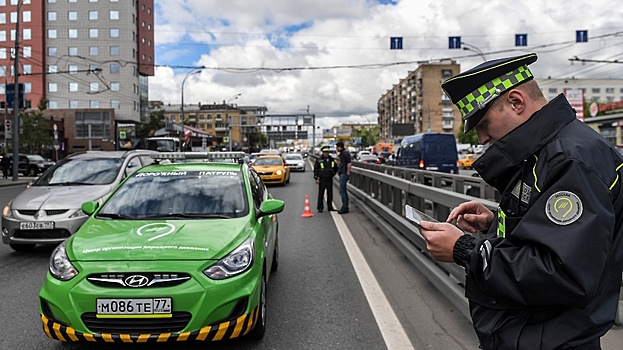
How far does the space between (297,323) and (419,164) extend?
72.1ft

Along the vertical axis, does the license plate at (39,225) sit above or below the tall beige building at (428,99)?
below

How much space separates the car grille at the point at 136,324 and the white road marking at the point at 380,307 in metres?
1.61

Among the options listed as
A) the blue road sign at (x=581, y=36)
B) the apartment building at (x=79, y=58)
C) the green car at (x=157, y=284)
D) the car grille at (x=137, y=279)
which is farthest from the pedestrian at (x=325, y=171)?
the apartment building at (x=79, y=58)

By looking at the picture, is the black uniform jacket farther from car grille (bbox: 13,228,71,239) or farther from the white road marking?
car grille (bbox: 13,228,71,239)

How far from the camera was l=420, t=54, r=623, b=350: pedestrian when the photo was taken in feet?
4.66

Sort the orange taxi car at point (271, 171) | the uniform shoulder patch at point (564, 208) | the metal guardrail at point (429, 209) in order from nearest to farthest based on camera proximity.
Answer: the uniform shoulder patch at point (564, 208), the metal guardrail at point (429, 209), the orange taxi car at point (271, 171)

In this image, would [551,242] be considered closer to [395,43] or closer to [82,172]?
[82,172]

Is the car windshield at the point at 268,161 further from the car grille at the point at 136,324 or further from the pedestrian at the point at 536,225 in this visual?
the pedestrian at the point at 536,225

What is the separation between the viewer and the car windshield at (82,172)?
877 centimetres

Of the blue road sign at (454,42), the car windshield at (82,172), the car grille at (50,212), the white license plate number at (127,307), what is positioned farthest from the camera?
the blue road sign at (454,42)

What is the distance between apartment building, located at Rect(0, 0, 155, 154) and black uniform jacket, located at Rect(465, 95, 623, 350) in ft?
223

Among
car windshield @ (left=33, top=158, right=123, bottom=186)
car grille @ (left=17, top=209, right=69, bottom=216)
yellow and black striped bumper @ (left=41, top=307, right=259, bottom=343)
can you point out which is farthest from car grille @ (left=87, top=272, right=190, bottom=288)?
car windshield @ (left=33, top=158, right=123, bottom=186)

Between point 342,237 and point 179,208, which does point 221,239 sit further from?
point 342,237

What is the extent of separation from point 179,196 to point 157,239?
1.21 meters
